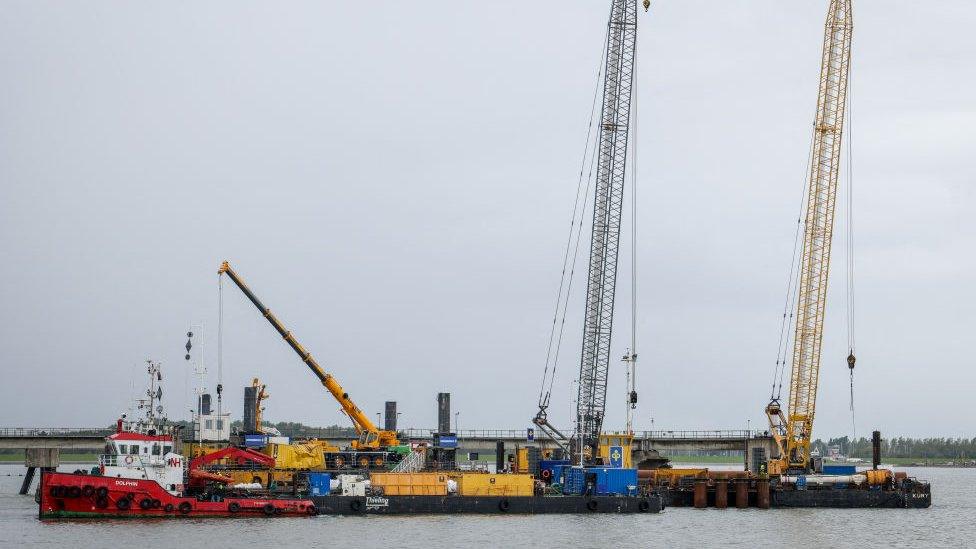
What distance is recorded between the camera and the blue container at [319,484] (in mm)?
90812

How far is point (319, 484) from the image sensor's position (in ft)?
299

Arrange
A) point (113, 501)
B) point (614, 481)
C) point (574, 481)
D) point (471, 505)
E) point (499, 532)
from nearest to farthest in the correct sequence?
point (113, 501) < point (499, 532) < point (471, 505) < point (614, 481) < point (574, 481)

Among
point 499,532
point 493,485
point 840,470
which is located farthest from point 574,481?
point 840,470

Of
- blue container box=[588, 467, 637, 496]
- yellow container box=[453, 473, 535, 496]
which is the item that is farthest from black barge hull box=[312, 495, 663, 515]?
blue container box=[588, 467, 637, 496]

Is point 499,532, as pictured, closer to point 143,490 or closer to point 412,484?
point 412,484

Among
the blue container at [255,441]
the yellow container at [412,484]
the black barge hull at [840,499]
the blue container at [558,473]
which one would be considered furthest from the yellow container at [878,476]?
the blue container at [255,441]

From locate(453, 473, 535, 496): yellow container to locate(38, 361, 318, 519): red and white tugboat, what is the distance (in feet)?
37.5

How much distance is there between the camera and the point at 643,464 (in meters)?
139

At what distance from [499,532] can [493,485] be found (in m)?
9.57

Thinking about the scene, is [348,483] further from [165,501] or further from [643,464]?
[643,464]

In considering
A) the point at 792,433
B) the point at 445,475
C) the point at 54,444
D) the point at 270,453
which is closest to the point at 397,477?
the point at 445,475

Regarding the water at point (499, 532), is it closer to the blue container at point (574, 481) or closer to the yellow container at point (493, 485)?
the yellow container at point (493, 485)

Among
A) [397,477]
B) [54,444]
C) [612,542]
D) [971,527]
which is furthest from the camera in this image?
[54,444]

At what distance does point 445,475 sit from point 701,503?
29.3 metres
